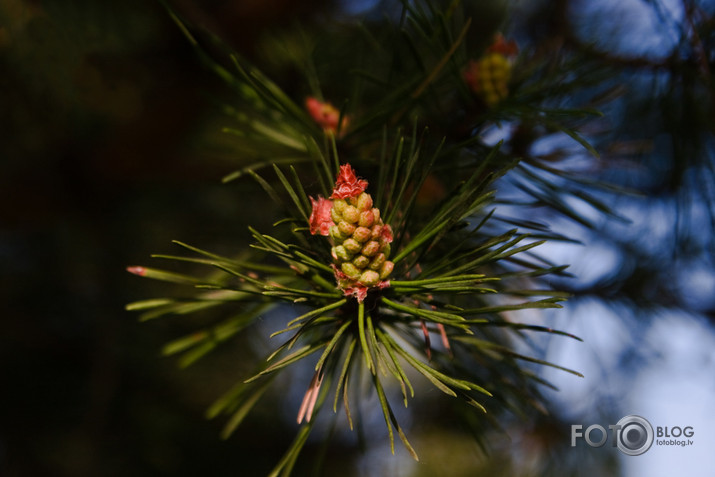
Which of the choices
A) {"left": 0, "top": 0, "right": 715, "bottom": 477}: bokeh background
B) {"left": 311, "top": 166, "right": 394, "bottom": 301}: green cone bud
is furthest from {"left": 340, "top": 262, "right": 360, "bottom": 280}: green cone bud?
{"left": 0, "top": 0, "right": 715, "bottom": 477}: bokeh background

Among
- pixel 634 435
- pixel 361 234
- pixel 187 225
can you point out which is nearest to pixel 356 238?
pixel 361 234

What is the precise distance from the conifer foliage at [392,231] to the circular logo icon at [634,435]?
0.40 ft

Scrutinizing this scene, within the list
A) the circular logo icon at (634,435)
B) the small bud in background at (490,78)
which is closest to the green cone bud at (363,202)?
the small bud in background at (490,78)

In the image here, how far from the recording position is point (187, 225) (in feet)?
3.28

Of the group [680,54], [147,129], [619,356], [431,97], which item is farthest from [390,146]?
[619,356]

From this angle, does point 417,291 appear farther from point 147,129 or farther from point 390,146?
point 147,129

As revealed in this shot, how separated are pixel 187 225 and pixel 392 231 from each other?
770 millimetres

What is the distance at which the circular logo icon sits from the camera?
505mm

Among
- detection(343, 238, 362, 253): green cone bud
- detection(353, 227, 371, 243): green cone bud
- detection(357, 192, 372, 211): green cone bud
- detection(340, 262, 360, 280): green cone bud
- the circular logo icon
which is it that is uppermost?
detection(357, 192, 372, 211): green cone bud

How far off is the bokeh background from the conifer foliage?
9 cm

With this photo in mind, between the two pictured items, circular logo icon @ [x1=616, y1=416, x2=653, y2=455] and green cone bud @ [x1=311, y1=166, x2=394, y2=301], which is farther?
circular logo icon @ [x1=616, y1=416, x2=653, y2=455]

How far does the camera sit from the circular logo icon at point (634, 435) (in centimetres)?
51

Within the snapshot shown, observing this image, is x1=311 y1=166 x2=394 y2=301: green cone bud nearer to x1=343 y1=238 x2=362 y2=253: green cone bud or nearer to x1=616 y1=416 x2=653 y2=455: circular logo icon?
x1=343 y1=238 x2=362 y2=253: green cone bud

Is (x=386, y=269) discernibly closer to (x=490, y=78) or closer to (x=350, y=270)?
(x=350, y=270)
